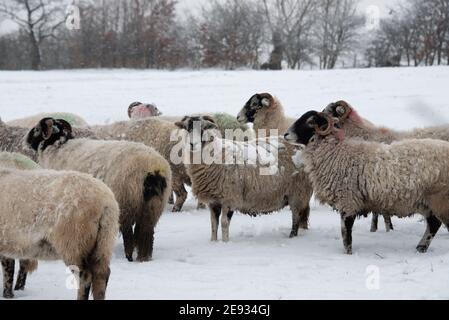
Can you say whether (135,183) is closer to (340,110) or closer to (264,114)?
(340,110)

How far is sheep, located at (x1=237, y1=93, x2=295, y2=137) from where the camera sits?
12.4 meters

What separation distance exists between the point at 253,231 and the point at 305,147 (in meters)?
1.68

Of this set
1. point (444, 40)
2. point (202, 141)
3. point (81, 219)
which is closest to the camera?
point (81, 219)

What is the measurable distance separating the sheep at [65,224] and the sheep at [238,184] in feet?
11.4

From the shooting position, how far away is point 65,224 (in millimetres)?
5523

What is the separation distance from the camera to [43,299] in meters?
6.25

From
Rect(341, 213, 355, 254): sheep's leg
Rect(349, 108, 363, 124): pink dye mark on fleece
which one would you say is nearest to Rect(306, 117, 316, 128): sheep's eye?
Rect(341, 213, 355, 254): sheep's leg

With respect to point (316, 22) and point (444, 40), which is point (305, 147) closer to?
point (444, 40)

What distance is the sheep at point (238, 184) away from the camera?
9203 mm

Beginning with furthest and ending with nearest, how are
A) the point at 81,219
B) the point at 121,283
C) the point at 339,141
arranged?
1. the point at 339,141
2. the point at 121,283
3. the point at 81,219

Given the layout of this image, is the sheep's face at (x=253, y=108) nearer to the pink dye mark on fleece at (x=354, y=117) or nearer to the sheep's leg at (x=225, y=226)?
the pink dye mark on fleece at (x=354, y=117)

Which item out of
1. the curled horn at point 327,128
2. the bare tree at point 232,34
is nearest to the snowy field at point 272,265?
the curled horn at point 327,128

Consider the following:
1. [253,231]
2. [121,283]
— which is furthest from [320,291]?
[253,231]

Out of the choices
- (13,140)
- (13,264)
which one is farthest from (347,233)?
(13,140)
